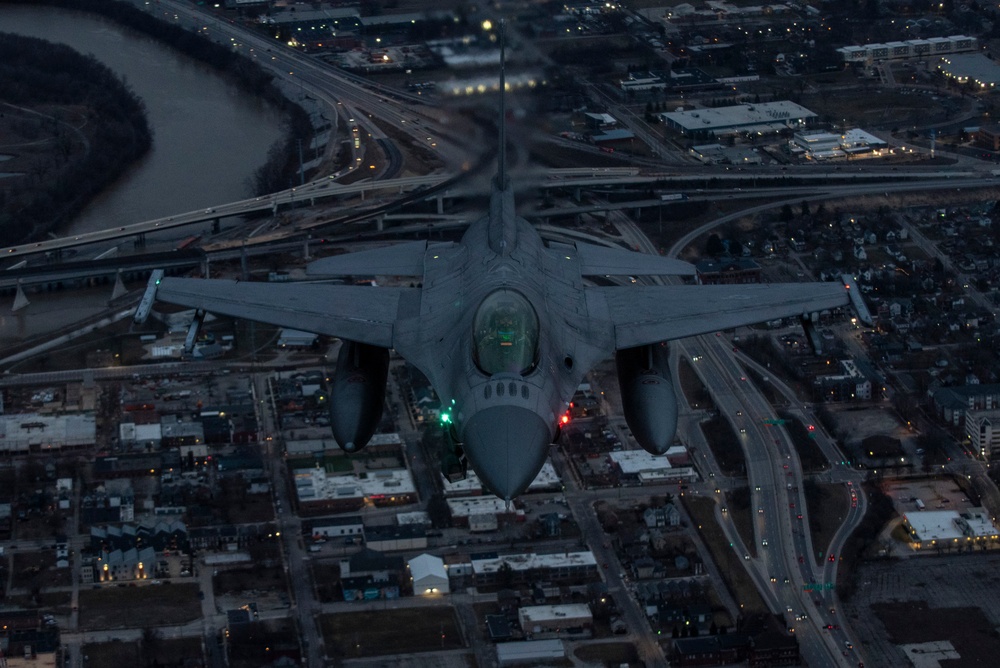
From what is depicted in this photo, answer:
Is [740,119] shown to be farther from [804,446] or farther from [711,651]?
[711,651]

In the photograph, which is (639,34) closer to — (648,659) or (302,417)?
(302,417)

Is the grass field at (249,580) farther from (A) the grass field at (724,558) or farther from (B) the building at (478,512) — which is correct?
(A) the grass field at (724,558)

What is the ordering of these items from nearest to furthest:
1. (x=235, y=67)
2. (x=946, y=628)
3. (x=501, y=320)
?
(x=501, y=320) < (x=946, y=628) < (x=235, y=67)

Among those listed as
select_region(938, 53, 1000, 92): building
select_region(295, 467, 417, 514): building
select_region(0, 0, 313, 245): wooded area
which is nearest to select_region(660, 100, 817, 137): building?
select_region(938, 53, 1000, 92): building

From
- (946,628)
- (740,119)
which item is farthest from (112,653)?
(740,119)

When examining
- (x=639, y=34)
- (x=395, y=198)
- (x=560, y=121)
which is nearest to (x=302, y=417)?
(x=395, y=198)

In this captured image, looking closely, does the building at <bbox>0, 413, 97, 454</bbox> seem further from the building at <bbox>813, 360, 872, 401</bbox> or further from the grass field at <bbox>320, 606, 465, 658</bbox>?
the building at <bbox>813, 360, 872, 401</bbox>
